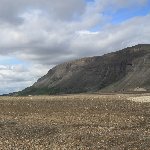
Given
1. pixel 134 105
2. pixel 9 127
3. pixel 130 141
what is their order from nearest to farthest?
pixel 130 141 < pixel 9 127 < pixel 134 105

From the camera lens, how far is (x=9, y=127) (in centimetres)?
4222

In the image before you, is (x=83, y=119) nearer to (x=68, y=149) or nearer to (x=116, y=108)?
(x=116, y=108)

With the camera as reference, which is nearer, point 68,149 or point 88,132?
point 68,149

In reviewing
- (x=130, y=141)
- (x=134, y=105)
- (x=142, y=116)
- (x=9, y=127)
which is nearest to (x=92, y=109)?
(x=134, y=105)

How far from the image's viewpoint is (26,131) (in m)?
39.1

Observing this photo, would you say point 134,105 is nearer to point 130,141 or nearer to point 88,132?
point 88,132

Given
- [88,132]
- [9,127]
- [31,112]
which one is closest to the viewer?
[88,132]

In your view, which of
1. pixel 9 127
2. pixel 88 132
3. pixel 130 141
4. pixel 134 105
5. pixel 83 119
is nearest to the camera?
pixel 130 141

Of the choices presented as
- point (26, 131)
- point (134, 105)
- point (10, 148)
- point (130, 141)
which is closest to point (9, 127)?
point (26, 131)

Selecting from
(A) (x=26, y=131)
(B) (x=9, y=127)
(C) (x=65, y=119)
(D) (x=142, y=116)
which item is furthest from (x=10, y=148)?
(D) (x=142, y=116)

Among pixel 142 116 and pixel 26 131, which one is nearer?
pixel 26 131

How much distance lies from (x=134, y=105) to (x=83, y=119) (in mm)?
18760

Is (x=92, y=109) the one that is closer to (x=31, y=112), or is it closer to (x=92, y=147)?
(x=31, y=112)

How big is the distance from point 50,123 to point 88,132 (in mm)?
8786
